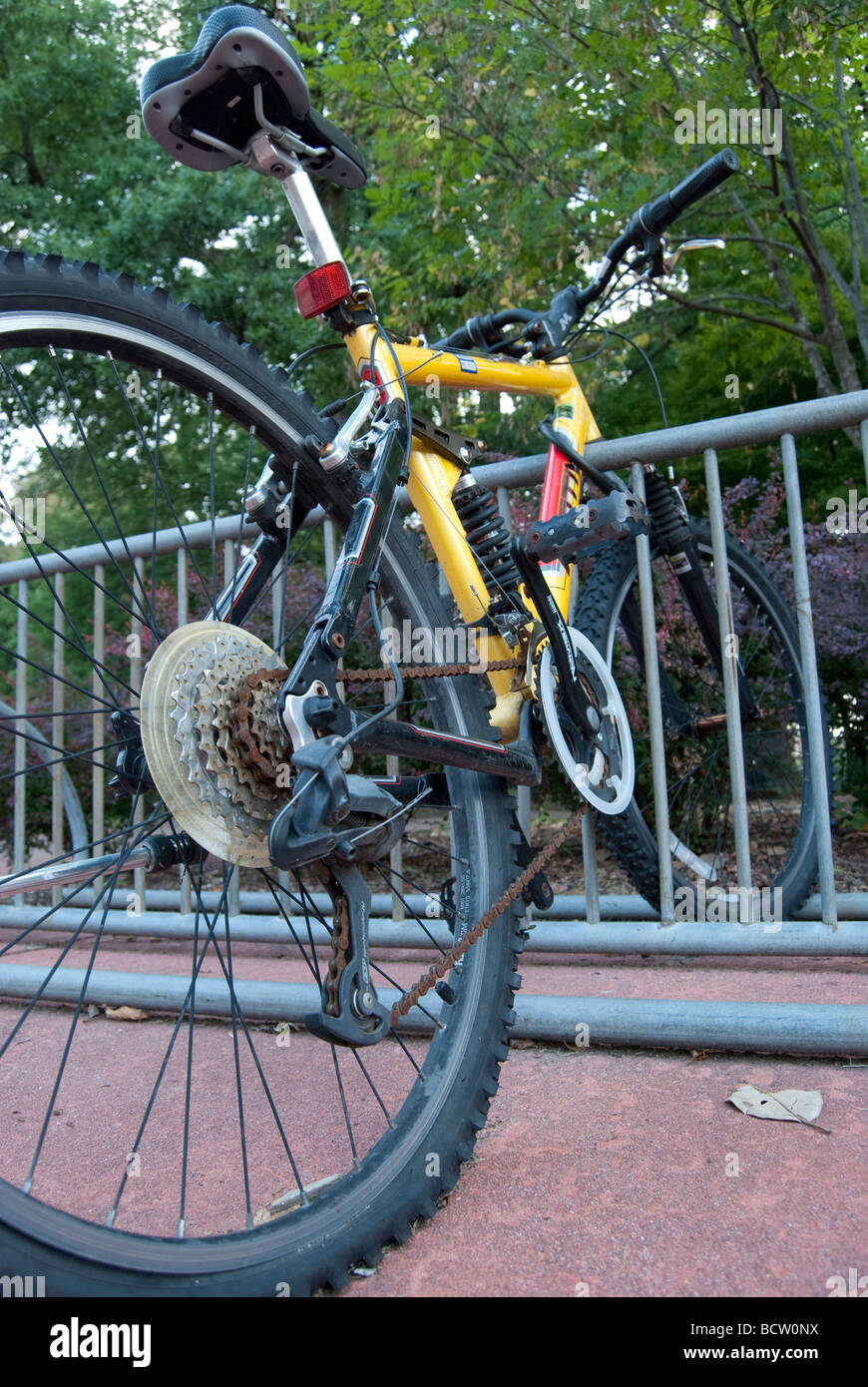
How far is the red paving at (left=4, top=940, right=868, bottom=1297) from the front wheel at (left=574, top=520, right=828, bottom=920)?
457 mm

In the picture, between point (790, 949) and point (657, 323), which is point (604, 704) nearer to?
point (790, 949)

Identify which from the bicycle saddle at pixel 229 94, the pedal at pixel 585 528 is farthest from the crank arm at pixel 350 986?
the bicycle saddle at pixel 229 94

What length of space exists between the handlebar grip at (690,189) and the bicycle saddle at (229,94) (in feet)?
2.47

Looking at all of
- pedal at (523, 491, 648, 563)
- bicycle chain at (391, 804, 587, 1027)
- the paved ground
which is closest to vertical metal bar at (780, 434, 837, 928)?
the paved ground

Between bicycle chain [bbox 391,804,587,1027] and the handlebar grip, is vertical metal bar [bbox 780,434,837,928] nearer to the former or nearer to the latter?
the handlebar grip

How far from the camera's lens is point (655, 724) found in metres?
2.76

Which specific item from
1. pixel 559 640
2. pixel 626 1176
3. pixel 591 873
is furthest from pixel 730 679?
pixel 626 1176

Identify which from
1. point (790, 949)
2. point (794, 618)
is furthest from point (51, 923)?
point (794, 618)

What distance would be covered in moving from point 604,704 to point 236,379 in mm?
1042

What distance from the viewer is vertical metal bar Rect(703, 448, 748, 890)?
2.63 m

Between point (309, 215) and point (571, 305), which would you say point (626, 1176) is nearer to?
point (309, 215)

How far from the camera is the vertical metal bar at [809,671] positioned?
253cm

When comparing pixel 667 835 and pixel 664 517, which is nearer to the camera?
pixel 667 835

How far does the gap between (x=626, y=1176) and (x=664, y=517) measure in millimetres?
1785
